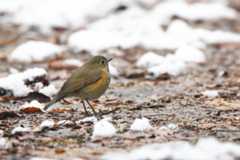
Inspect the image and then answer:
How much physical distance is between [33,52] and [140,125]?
14.8 feet

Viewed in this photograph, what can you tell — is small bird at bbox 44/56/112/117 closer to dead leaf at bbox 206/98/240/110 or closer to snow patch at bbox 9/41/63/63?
dead leaf at bbox 206/98/240/110

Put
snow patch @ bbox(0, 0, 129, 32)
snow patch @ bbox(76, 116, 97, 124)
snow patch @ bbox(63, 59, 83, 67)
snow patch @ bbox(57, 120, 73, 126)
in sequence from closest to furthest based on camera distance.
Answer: snow patch @ bbox(57, 120, 73, 126) → snow patch @ bbox(76, 116, 97, 124) → snow patch @ bbox(63, 59, 83, 67) → snow patch @ bbox(0, 0, 129, 32)

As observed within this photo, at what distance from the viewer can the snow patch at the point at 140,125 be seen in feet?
20.3

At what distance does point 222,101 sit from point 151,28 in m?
4.74

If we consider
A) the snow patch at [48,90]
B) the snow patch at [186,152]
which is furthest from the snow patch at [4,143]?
the snow patch at [48,90]

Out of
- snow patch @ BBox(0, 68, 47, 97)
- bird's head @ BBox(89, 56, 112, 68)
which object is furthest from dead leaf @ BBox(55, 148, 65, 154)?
snow patch @ BBox(0, 68, 47, 97)

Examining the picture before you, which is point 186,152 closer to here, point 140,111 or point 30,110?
point 140,111

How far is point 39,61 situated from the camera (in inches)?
409

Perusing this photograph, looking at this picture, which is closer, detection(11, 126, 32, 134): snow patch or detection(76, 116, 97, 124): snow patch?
detection(11, 126, 32, 134): snow patch

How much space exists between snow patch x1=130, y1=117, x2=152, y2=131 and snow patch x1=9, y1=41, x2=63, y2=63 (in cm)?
436

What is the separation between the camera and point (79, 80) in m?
7.06

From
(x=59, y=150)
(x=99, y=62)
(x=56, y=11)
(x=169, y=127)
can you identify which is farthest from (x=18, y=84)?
(x=56, y=11)

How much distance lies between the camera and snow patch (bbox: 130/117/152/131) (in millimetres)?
6195

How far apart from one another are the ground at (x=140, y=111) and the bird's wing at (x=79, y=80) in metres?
0.24
